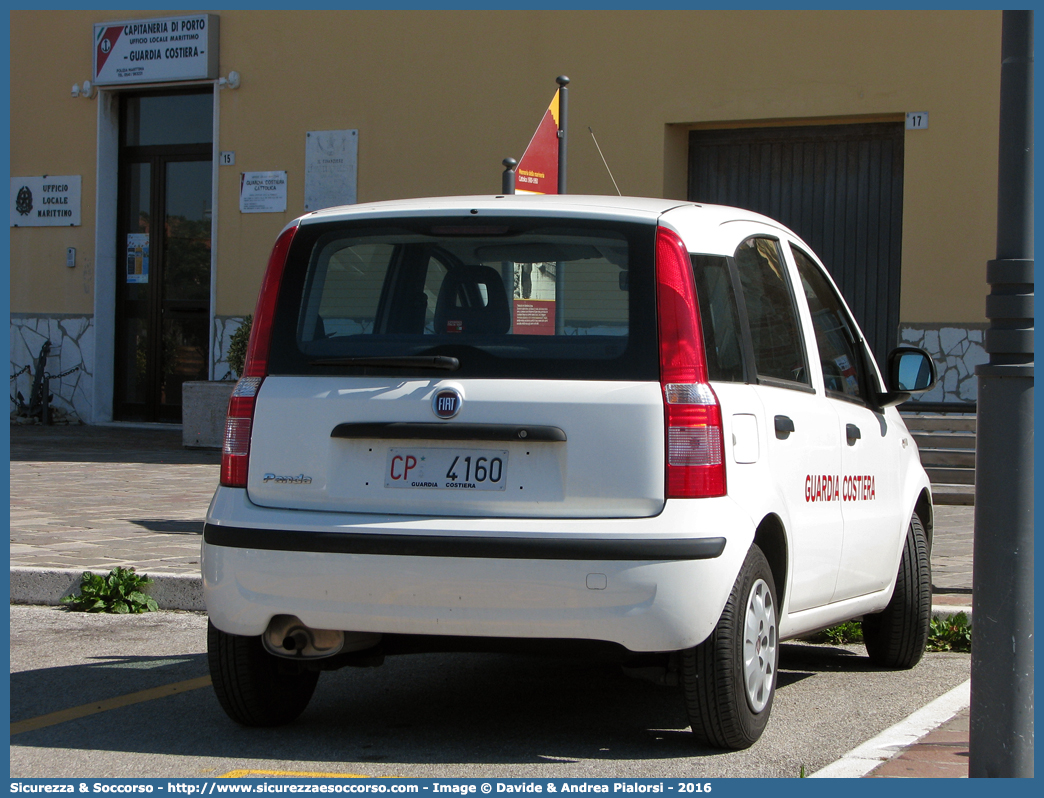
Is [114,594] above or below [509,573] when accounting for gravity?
below

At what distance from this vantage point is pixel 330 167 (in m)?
16.6

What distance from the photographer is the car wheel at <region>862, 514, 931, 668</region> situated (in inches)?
225

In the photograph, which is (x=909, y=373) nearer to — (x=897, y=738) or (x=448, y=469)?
(x=897, y=738)

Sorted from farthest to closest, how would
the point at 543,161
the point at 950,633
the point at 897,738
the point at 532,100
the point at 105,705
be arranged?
the point at 532,100, the point at 543,161, the point at 950,633, the point at 105,705, the point at 897,738

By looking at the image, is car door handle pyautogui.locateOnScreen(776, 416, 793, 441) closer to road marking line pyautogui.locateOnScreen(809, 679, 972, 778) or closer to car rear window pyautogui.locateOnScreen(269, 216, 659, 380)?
car rear window pyautogui.locateOnScreen(269, 216, 659, 380)

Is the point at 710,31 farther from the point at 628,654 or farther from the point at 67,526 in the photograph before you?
the point at 628,654

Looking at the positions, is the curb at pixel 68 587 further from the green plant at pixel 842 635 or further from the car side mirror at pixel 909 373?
the car side mirror at pixel 909 373

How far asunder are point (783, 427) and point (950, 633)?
2273 millimetres

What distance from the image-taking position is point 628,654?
418 centimetres

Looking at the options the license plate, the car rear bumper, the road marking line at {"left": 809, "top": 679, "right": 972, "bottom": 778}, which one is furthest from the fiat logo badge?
the road marking line at {"left": 809, "top": 679, "right": 972, "bottom": 778}

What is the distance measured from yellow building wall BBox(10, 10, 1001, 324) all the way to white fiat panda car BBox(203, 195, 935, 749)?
966 cm

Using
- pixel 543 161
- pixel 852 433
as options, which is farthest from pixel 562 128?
pixel 852 433

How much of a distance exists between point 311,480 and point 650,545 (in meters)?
1.06

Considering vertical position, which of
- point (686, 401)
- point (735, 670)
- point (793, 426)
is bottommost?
point (735, 670)
